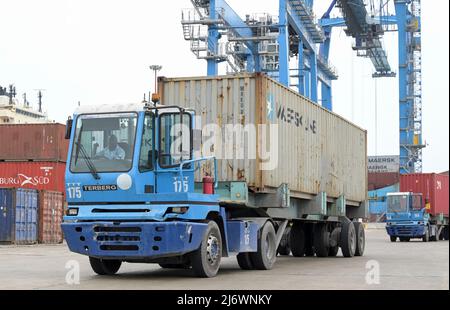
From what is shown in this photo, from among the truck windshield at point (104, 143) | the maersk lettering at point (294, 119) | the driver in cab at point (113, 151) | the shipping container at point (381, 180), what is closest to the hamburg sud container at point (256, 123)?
the maersk lettering at point (294, 119)

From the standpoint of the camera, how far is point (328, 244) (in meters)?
19.4

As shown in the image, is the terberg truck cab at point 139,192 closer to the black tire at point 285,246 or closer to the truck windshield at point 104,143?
the truck windshield at point 104,143

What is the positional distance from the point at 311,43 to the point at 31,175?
20030mm

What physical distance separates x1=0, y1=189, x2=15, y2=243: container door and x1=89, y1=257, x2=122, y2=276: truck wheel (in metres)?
15.6

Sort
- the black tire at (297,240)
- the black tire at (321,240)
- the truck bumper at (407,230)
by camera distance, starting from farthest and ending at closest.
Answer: the truck bumper at (407,230), the black tire at (297,240), the black tire at (321,240)

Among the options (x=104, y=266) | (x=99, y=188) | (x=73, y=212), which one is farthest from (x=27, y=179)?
(x=99, y=188)

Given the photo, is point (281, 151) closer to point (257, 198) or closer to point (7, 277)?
point (257, 198)

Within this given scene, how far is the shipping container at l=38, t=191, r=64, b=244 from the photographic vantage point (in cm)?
2967

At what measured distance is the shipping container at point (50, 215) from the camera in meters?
29.7

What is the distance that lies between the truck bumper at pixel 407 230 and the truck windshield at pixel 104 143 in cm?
2381

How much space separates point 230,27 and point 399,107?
2236 cm

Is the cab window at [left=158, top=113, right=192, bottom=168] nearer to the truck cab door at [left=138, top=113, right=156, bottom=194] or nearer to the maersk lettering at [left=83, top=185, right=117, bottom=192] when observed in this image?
the truck cab door at [left=138, top=113, right=156, bottom=194]
